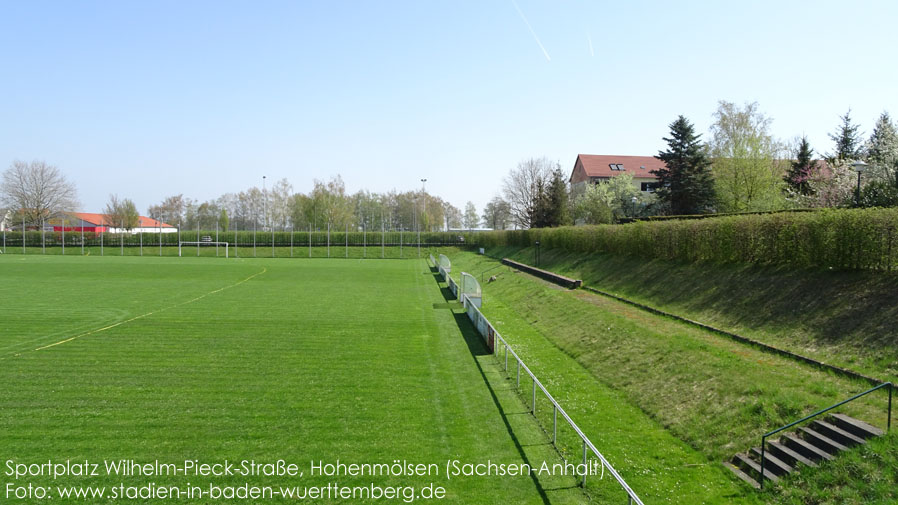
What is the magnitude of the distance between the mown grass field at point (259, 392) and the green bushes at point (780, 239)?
1023 cm

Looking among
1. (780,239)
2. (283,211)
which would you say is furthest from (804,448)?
(283,211)

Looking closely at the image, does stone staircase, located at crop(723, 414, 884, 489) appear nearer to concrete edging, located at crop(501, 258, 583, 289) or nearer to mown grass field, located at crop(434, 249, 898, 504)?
mown grass field, located at crop(434, 249, 898, 504)

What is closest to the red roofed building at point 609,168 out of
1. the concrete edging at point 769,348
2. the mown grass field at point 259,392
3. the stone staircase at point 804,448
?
the mown grass field at point 259,392

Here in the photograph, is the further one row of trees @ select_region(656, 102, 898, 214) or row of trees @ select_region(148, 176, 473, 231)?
row of trees @ select_region(148, 176, 473, 231)

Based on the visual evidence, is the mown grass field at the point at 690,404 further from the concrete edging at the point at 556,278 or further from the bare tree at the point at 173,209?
the bare tree at the point at 173,209

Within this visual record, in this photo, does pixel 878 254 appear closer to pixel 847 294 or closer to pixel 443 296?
pixel 847 294

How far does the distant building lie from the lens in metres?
108

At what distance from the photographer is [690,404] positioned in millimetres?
11234

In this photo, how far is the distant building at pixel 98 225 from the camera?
108m

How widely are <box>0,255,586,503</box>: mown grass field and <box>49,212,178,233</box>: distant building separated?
81.9 m

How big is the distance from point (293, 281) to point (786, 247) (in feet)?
110

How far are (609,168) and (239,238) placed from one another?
200ft

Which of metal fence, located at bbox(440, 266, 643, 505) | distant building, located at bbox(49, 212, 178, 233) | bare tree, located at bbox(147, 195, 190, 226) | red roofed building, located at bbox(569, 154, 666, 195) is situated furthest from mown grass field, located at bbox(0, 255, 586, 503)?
bare tree, located at bbox(147, 195, 190, 226)

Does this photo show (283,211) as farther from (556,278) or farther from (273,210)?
(556,278)
